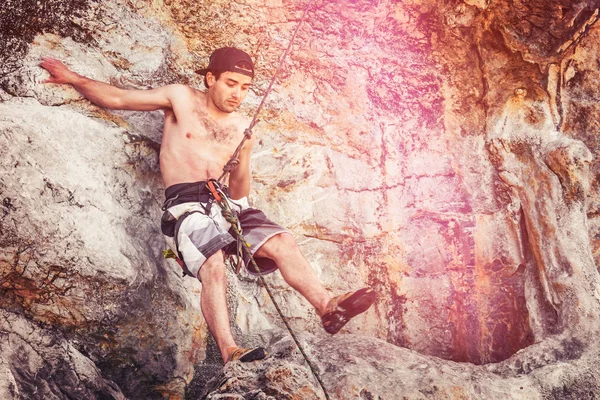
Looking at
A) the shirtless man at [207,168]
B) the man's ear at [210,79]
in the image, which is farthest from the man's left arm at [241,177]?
the man's ear at [210,79]

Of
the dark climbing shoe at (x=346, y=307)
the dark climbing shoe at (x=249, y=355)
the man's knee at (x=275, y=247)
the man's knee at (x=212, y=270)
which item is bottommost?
the dark climbing shoe at (x=249, y=355)

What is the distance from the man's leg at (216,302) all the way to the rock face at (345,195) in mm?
257

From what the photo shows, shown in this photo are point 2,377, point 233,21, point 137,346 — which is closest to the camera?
point 2,377

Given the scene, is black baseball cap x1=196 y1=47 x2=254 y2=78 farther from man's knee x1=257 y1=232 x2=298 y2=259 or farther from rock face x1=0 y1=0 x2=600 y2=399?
man's knee x1=257 y1=232 x2=298 y2=259

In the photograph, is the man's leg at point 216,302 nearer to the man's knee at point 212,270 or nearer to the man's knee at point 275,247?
the man's knee at point 212,270

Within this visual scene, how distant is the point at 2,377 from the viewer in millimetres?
3762

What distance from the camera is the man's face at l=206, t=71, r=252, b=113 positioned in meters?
4.63

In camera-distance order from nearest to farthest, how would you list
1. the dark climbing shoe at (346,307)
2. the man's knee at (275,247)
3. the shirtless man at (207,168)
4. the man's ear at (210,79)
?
the dark climbing shoe at (346,307) < the shirtless man at (207,168) < the man's knee at (275,247) < the man's ear at (210,79)

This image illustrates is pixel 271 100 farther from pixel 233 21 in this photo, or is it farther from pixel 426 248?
pixel 426 248

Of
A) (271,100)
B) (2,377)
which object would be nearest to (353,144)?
(271,100)

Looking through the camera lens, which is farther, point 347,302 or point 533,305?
point 533,305

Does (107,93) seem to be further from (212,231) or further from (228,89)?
(212,231)

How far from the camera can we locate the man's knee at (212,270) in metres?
4.11

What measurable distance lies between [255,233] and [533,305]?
7.16ft
